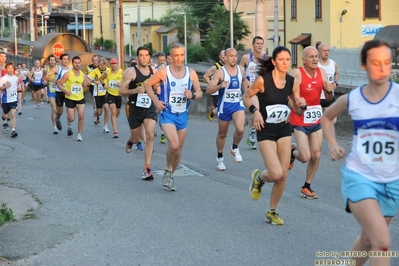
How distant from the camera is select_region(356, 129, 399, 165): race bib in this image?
5.48 m

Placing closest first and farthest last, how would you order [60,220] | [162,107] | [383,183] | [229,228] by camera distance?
[383,183] < [229,228] < [60,220] < [162,107]

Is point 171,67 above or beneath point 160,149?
above

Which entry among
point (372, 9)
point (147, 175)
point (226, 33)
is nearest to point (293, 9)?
point (372, 9)

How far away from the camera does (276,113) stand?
340 inches

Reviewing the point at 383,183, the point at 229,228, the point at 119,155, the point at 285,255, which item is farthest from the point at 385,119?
the point at 119,155

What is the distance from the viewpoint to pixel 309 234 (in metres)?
8.16

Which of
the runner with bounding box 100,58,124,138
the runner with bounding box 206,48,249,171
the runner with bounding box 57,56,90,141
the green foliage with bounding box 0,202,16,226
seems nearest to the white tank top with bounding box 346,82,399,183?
the green foliage with bounding box 0,202,16,226

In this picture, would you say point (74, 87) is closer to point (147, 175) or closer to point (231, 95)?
point (231, 95)

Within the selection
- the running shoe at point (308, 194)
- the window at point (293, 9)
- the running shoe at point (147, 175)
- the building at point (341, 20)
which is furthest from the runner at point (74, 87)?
the window at point (293, 9)

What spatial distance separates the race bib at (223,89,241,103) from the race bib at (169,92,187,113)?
2.32 m

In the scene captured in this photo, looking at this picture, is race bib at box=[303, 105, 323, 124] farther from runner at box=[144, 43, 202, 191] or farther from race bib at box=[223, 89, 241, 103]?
race bib at box=[223, 89, 241, 103]

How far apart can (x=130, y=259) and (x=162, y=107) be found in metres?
3.90

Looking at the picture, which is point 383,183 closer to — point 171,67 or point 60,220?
point 60,220

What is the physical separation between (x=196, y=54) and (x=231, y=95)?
59.5 m
